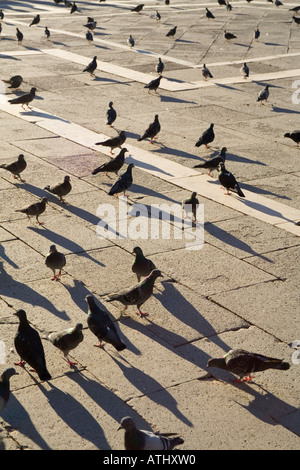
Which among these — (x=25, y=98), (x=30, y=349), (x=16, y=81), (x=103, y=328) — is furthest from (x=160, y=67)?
(x=30, y=349)

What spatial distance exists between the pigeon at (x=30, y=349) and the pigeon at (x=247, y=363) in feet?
6.90

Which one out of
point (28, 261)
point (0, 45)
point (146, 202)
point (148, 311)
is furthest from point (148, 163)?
point (0, 45)

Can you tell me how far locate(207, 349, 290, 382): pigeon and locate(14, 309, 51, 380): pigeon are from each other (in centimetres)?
210

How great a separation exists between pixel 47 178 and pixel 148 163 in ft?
8.39

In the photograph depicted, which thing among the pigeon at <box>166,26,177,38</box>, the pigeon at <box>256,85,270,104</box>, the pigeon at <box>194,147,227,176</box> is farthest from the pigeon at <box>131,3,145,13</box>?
the pigeon at <box>194,147,227,176</box>

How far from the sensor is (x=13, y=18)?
38.5m

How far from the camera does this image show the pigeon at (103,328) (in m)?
8.41

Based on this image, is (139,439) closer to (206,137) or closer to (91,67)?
(206,137)

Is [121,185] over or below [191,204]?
over

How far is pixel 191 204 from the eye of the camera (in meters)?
13.0

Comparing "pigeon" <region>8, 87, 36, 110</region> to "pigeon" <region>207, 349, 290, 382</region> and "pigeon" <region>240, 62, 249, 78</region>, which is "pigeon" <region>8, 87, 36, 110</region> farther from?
"pigeon" <region>207, 349, 290, 382</region>

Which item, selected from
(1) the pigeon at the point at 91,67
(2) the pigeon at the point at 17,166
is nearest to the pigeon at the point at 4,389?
(2) the pigeon at the point at 17,166

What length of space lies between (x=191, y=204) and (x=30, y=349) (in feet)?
18.7

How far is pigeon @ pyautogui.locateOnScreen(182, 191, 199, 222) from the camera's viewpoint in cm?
1278
